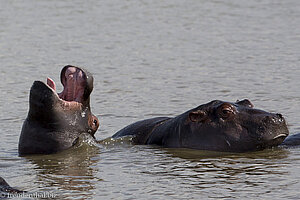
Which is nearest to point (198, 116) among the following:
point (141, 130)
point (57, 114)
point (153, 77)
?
point (141, 130)

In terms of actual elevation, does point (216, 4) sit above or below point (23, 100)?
above

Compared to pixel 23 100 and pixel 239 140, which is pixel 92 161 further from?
pixel 23 100

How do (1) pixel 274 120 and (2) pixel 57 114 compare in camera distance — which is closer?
(1) pixel 274 120

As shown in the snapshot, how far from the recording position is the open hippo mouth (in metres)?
8.55

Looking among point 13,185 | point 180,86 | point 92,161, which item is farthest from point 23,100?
point 13,185

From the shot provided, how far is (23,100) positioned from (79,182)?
512cm

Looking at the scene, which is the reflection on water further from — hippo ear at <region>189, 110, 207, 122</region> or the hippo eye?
the hippo eye

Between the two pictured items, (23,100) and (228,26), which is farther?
(228,26)

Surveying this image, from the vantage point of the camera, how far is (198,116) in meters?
8.73

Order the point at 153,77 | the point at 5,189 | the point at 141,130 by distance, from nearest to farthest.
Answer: the point at 5,189 < the point at 141,130 < the point at 153,77

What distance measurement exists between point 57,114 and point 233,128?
1837 mm

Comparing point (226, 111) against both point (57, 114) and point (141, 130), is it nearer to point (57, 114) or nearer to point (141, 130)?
point (141, 130)

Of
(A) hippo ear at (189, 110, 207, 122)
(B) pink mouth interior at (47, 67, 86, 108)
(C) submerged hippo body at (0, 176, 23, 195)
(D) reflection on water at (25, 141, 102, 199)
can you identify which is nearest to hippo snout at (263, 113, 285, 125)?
→ (A) hippo ear at (189, 110, 207, 122)

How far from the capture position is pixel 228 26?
64.9ft
